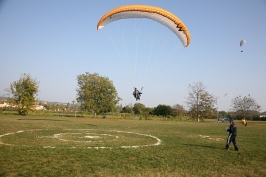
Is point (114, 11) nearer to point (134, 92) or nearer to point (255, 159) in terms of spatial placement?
point (134, 92)

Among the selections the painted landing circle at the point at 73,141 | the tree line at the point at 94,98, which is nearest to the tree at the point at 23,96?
the tree line at the point at 94,98

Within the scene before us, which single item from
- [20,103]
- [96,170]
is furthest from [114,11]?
[20,103]

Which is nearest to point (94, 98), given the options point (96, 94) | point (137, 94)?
point (96, 94)

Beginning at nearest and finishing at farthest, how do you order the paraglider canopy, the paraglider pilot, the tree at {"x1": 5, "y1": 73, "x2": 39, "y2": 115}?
1. the paraglider canopy
2. the paraglider pilot
3. the tree at {"x1": 5, "y1": 73, "x2": 39, "y2": 115}

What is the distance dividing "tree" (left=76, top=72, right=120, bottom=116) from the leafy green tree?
35674 millimetres

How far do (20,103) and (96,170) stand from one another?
47.2 meters

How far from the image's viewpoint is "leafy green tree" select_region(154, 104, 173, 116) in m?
89.1

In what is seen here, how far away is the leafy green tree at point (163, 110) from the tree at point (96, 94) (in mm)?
35674

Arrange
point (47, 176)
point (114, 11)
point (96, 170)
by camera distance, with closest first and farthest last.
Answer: point (47, 176), point (96, 170), point (114, 11)

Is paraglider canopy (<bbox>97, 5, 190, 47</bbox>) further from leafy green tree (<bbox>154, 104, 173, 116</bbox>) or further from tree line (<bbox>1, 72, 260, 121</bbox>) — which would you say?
leafy green tree (<bbox>154, 104, 173, 116</bbox>)

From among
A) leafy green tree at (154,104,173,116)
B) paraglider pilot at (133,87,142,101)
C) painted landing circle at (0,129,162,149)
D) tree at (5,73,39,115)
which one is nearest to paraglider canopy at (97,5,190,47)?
paraglider pilot at (133,87,142,101)

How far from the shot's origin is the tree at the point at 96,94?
56.3 m

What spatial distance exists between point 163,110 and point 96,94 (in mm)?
40443

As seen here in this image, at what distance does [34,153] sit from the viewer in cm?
987
